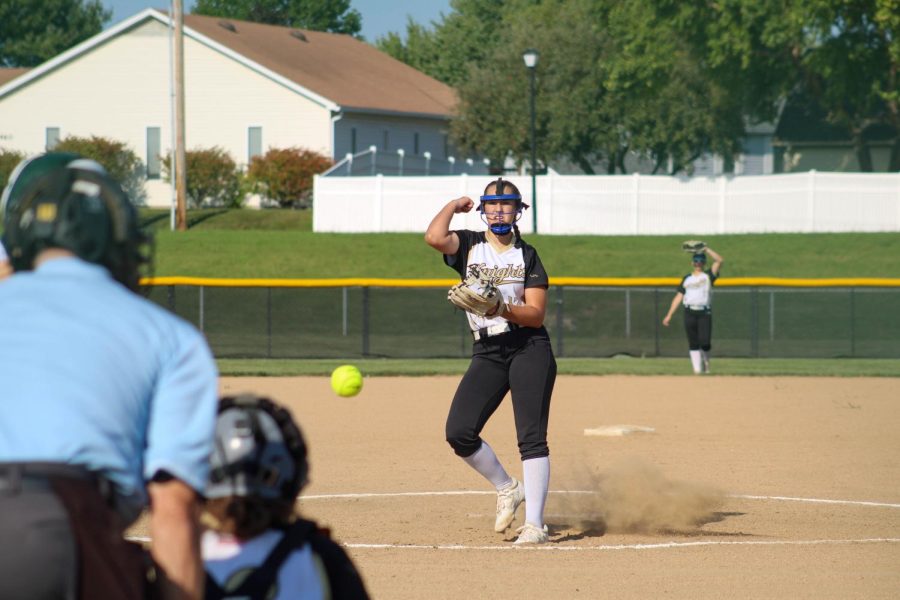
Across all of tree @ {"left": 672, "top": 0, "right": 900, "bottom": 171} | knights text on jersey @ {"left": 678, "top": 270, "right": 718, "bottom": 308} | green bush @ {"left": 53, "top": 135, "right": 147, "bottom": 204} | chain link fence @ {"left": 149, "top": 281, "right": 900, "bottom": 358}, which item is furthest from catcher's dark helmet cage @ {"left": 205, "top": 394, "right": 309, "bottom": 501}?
green bush @ {"left": 53, "top": 135, "right": 147, "bottom": 204}

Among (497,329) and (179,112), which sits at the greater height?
(179,112)

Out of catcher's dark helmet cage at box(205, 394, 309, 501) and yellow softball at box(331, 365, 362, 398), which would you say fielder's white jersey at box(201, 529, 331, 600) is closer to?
catcher's dark helmet cage at box(205, 394, 309, 501)

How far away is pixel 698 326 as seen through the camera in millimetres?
19797

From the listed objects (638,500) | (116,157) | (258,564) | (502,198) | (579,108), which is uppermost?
(579,108)

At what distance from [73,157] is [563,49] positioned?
166 feet

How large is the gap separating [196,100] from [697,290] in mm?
29214

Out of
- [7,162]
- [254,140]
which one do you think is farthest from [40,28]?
[254,140]

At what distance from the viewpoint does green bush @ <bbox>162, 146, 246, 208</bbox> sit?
4309 centimetres

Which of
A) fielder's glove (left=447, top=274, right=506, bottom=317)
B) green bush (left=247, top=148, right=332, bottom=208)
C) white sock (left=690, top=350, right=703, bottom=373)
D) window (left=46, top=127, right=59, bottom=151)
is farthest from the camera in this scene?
window (left=46, top=127, right=59, bottom=151)

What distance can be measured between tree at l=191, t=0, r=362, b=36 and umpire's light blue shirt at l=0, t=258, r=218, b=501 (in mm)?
83714

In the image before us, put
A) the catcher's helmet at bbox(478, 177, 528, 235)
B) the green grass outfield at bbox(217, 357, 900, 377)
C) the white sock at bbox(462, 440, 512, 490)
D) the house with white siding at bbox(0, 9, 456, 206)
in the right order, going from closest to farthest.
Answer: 1. the catcher's helmet at bbox(478, 177, 528, 235)
2. the white sock at bbox(462, 440, 512, 490)
3. the green grass outfield at bbox(217, 357, 900, 377)
4. the house with white siding at bbox(0, 9, 456, 206)

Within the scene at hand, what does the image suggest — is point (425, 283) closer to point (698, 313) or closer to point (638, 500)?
point (698, 313)

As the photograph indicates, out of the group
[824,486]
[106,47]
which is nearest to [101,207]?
[824,486]

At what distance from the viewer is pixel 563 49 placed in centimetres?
5225
